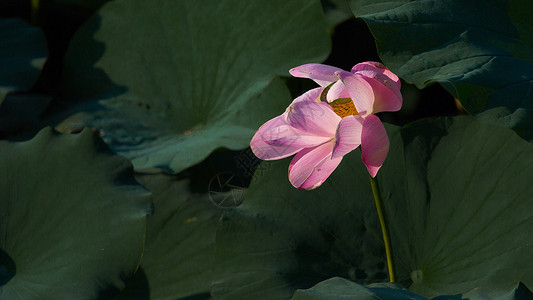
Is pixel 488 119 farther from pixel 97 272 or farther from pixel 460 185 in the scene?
pixel 97 272

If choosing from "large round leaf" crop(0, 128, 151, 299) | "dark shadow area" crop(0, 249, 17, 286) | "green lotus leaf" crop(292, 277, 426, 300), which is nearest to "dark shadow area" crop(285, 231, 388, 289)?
"green lotus leaf" crop(292, 277, 426, 300)

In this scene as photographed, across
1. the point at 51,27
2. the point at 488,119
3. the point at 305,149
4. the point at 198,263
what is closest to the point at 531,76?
the point at 488,119

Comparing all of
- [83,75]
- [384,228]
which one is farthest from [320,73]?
[83,75]

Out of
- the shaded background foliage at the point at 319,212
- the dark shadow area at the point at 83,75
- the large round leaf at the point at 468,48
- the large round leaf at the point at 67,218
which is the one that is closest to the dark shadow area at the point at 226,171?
the shaded background foliage at the point at 319,212

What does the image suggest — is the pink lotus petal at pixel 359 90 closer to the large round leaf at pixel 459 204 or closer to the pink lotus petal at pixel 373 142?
the pink lotus petal at pixel 373 142

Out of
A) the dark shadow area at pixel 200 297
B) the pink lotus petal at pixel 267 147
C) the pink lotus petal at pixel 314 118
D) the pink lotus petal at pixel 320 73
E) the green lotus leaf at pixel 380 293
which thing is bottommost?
the dark shadow area at pixel 200 297

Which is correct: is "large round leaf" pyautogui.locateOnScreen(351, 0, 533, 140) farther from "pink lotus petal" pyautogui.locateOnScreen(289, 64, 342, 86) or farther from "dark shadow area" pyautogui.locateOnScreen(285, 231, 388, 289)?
"dark shadow area" pyautogui.locateOnScreen(285, 231, 388, 289)
